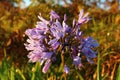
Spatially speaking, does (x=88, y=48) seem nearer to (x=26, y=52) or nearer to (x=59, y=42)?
(x=59, y=42)

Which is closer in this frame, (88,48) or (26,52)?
(88,48)

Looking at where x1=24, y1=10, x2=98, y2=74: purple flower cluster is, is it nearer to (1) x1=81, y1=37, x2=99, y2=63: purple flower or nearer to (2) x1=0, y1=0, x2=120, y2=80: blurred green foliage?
(1) x1=81, y1=37, x2=99, y2=63: purple flower

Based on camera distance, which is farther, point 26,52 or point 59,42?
point 26,52

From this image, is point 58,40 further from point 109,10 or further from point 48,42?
point 109,10

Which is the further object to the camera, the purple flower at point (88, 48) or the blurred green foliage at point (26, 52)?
the blurred green foliage at point (26, 52)

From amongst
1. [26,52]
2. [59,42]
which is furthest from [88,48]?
[26,52]

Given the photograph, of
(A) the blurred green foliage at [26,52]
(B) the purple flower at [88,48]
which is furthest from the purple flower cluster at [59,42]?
(A) the blurred green foliage at [26,52]

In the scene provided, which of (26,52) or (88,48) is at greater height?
(26,52)

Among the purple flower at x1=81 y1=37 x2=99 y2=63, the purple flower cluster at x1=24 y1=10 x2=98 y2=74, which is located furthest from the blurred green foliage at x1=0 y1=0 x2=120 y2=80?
the purple flower at x1=81 y1=37 x2=99 y2=63

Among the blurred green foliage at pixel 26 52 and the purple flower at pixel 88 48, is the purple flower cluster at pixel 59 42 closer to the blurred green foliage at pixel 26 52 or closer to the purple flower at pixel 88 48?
the purple flower at pixel 88 48
